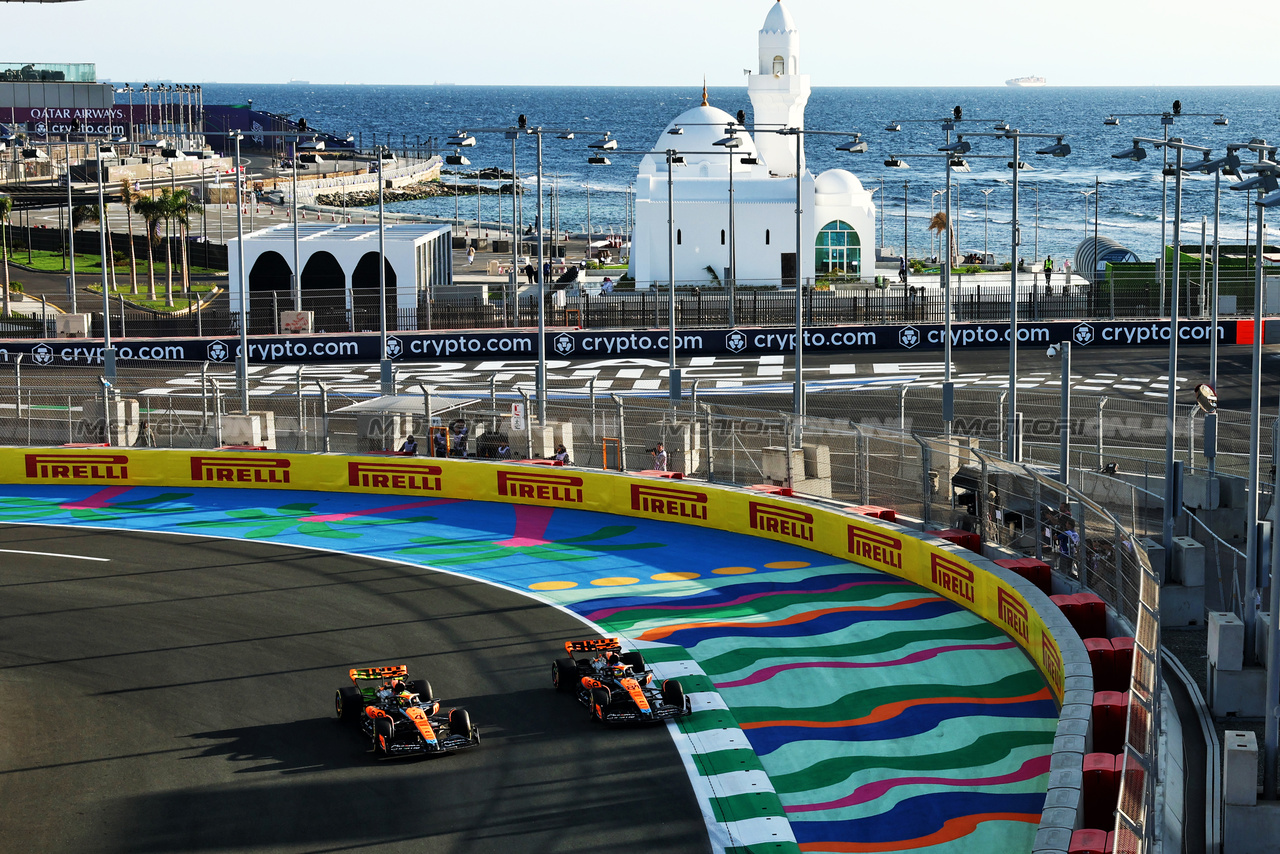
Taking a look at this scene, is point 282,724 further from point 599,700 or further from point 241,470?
point 241,470

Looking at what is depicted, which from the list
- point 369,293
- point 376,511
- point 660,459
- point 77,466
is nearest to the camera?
point 660,459

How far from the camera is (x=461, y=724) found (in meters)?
17.4

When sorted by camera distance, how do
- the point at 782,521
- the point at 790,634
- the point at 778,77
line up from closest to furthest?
1. the point at 790,634
2. the point at 782,521
3. the point at 778,77

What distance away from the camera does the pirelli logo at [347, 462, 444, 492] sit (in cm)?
3200

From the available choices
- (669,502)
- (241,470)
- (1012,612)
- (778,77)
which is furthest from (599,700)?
(778,77)

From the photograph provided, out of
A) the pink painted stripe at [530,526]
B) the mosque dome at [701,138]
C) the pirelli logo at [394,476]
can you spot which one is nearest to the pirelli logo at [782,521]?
the pink painted stripe at [530,526]

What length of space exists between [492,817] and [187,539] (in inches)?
586

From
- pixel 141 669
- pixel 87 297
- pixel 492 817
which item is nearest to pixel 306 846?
pixel 492 817

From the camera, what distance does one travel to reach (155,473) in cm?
3359

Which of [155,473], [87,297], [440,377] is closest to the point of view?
[155,473]

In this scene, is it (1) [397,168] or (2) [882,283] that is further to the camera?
(1) [397,168]

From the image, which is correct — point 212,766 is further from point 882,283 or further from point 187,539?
point 882,283

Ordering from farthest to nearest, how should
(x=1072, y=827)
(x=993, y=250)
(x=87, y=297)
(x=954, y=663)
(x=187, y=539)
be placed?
1. (x=993, y=250)
2. (x=87, y=297)
3. (x=187, y=539)
4. (x=954, y=663)
5. (x=1072, y=827)

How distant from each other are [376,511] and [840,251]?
4327 centimetres
